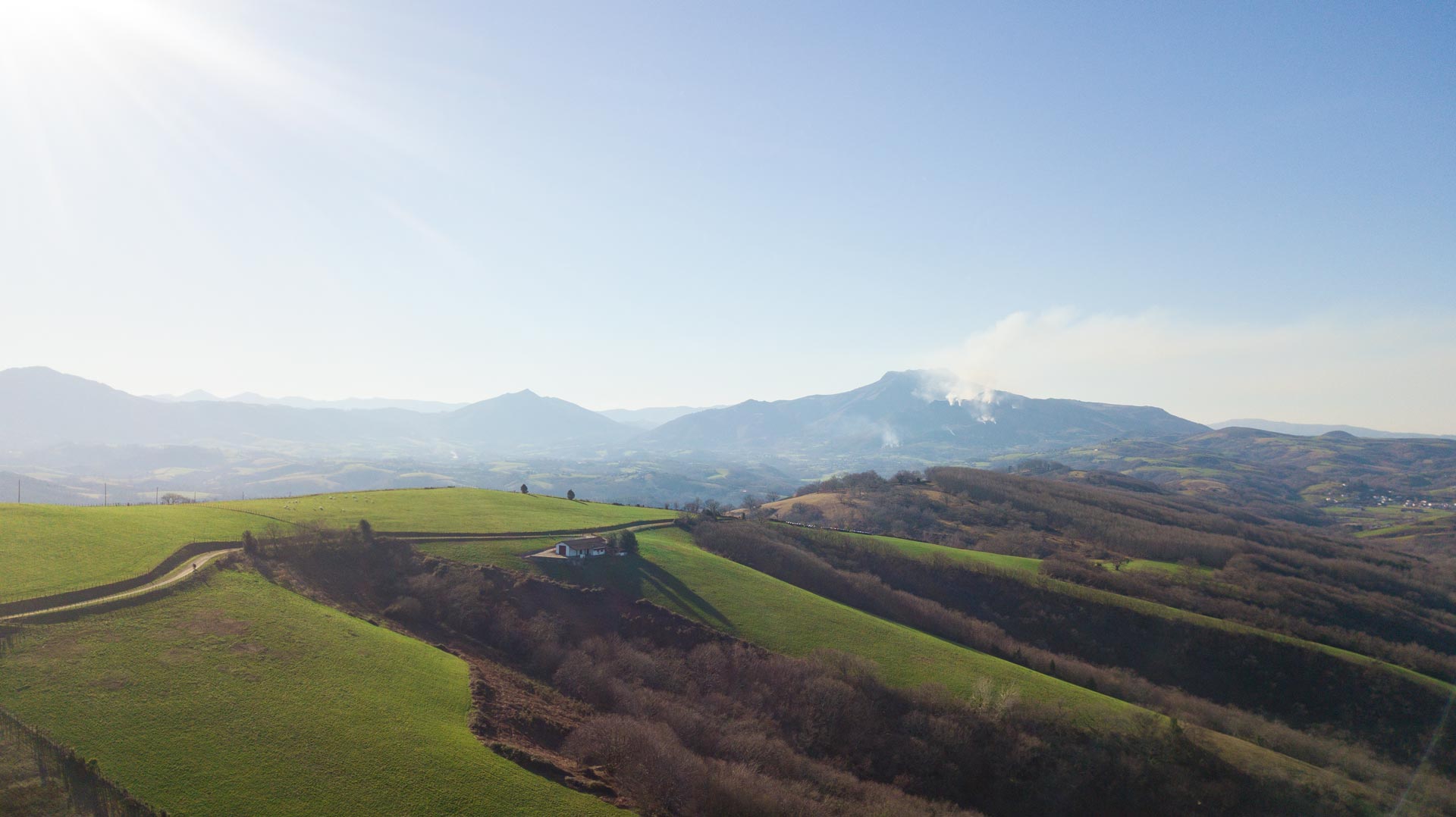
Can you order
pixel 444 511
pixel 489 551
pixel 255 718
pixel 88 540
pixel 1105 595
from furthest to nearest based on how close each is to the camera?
Answer: pixel 1105 595
pixel 444 511
pixel 489 551
pixel 88 540
pixel 255 718

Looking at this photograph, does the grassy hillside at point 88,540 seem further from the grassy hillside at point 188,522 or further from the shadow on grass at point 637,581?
the shadow on grass at point 637,581

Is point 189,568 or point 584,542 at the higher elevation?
point 189,568

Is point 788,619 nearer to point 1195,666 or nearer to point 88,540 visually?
point 1195,666

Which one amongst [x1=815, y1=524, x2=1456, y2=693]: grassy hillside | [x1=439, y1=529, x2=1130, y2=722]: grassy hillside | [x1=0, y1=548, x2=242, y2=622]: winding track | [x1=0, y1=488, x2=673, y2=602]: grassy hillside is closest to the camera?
[x1=0, y1=548, x2=242, y2=622]: winding track

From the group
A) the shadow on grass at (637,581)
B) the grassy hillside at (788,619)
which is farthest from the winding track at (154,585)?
the shadow on grass at (637,581)

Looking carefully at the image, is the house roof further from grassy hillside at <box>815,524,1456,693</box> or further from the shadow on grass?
grassy hillside at <box>815,524,1456,693</box>

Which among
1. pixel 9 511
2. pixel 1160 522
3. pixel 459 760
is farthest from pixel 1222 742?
pixel 1160 522

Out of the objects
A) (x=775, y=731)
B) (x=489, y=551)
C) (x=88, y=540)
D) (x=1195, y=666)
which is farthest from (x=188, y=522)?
(x=1195, y=666)

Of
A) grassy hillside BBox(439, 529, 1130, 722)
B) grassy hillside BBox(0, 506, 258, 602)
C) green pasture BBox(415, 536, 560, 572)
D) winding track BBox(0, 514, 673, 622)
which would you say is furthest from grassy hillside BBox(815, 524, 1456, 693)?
grassy hillside BBox(0, 506, 258, 602)
